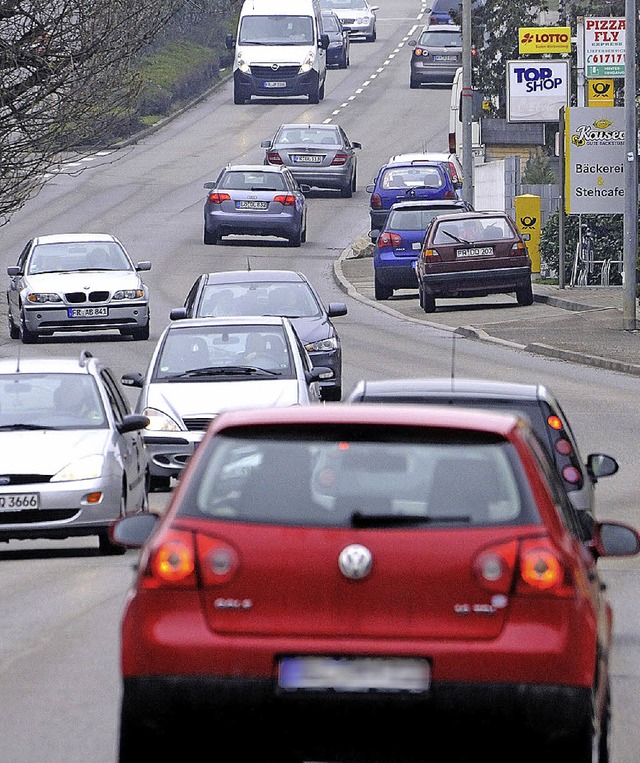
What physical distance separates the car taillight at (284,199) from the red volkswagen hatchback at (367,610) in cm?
3760

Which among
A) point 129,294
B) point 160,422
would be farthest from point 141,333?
point 160,422

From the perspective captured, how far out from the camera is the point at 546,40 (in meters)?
52.7

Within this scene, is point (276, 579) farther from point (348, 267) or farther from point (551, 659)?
point (348, 267)

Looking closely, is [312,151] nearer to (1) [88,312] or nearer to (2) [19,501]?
(1) [88,312]

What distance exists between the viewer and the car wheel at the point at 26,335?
102 ft

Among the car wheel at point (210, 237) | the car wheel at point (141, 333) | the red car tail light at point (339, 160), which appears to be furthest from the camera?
the red car tail light at point (339, 160)

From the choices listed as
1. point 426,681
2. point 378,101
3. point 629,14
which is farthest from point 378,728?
point 378,101

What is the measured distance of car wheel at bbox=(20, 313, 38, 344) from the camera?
1222 inches

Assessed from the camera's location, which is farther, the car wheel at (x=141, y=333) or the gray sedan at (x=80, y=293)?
the car wheel at (x=141, y=333)

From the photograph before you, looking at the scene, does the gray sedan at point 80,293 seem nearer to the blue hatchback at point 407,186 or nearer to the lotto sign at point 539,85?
the blue hatchback at point 407,186

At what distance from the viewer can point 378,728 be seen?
6.07 metres

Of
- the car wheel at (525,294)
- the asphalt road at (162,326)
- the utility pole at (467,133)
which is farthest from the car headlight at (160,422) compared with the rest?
the utility pole at (467,133)

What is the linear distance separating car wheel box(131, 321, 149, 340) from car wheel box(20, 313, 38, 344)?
1.51 meters

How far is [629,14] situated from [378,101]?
145ft
